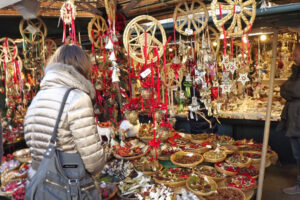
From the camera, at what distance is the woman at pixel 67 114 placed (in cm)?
129

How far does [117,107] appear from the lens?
2.67 meters

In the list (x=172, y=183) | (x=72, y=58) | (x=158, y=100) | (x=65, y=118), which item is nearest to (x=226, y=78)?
(x=158, y=100)

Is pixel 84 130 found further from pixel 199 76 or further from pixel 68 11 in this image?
pixel 199 76

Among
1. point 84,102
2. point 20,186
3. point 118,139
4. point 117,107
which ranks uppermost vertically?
point 84,102

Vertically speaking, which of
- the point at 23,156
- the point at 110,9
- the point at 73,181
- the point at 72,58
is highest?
the point at 110,9

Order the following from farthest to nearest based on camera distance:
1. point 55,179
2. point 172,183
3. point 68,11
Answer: point 172,183, point 68,11, point 55,179

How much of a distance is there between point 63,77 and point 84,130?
1.09 feet

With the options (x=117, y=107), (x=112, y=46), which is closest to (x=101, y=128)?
(x=117, y=107)

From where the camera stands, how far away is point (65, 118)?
4.22 feet

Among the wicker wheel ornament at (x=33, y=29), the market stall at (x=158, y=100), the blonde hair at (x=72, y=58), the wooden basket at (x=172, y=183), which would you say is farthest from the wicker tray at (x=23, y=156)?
the blonde hair at (x=72, y=58)

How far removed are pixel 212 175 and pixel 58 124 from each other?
1829 millimetres

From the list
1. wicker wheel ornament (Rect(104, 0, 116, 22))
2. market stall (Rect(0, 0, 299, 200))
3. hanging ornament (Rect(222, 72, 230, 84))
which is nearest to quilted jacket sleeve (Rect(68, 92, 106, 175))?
market stall (Rect(0, 0, 299, 200))

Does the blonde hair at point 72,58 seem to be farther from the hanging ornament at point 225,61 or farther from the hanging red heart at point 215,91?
the hanging red heart at point 215,91

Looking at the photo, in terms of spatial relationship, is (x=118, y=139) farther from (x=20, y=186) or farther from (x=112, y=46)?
(x=112, y=46)
